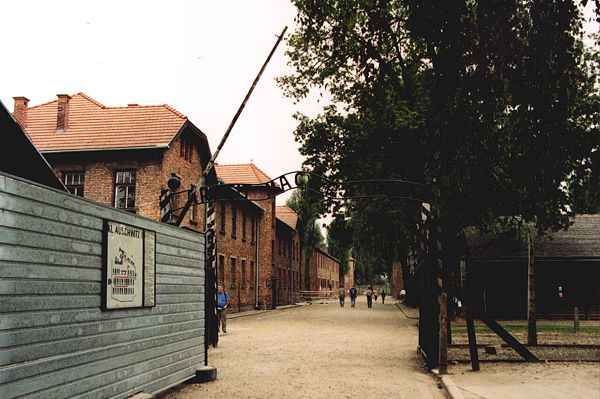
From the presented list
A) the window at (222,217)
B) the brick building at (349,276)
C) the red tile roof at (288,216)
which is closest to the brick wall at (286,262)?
the red tile roof at (288,216)

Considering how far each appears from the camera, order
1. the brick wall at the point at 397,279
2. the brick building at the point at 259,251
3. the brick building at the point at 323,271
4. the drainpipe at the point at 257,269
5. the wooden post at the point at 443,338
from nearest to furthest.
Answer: the wooden post at the point at 443,338
the brick building at the point at 259,251
the drainpipe at the point at 257,269
the brick wall at the point at 397,279
the brick building at the point at 323,271

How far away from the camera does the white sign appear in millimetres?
8172

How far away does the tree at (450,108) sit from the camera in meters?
7.95

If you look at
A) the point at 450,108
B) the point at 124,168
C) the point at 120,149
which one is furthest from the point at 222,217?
the point at 450,108

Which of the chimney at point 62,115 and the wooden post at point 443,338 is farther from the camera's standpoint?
the chimney at point 62,115

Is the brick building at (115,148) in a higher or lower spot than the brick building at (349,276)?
higher

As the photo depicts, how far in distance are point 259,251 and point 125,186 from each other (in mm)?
20412

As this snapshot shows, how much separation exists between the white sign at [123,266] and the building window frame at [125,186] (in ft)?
63.4

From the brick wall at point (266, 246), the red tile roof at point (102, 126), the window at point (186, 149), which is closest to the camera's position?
the red tile roof at point (102, 126)

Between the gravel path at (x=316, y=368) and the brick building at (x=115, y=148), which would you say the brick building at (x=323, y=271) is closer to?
the brick building at (x=115, y=148)

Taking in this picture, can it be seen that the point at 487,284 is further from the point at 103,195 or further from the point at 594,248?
the point at 103,195

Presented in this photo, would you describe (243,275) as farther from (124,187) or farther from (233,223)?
(124,187)

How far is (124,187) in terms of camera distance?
2814 centimetres

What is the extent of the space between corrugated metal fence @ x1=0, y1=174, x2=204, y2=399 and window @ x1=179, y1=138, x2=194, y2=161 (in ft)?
67.7
